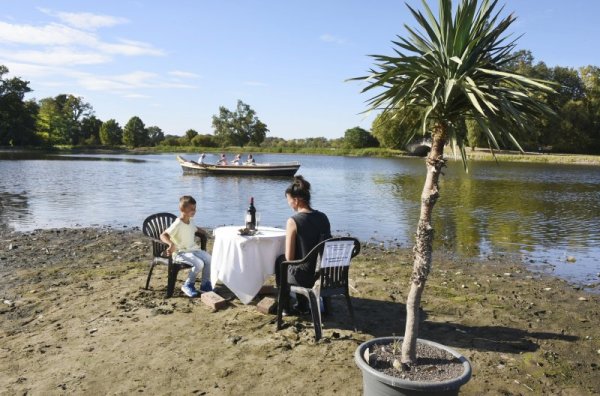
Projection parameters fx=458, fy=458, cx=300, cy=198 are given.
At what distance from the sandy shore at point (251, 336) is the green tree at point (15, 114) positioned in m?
87.8

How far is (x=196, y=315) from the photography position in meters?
5.93

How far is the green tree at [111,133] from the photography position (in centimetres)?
12350

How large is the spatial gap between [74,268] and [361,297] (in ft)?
17.8

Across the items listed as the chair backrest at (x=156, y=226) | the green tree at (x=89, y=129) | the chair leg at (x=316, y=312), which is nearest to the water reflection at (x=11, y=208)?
the chair backrest at (x=156, y=226)

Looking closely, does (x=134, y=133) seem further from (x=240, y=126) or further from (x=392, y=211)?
(x=392, y=211)

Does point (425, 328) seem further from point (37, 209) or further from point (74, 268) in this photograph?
point (37, 209)

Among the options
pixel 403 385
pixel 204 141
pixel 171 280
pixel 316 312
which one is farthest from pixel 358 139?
pixel 403 385

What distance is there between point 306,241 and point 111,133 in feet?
428

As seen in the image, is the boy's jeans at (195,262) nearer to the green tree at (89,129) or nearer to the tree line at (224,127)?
the tree line at (224,127)

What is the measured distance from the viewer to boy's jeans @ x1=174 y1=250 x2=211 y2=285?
661 centimetres

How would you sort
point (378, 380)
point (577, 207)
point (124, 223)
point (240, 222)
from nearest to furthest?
point (378, 380) → point (124, 223) → point (240, 222) → point (577, 207)

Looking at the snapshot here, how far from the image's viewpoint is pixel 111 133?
124062mm

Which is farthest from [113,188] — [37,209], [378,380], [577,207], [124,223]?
[378,380]

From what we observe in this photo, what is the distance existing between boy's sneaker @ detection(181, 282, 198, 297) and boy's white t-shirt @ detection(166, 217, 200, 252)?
1.70 feet
